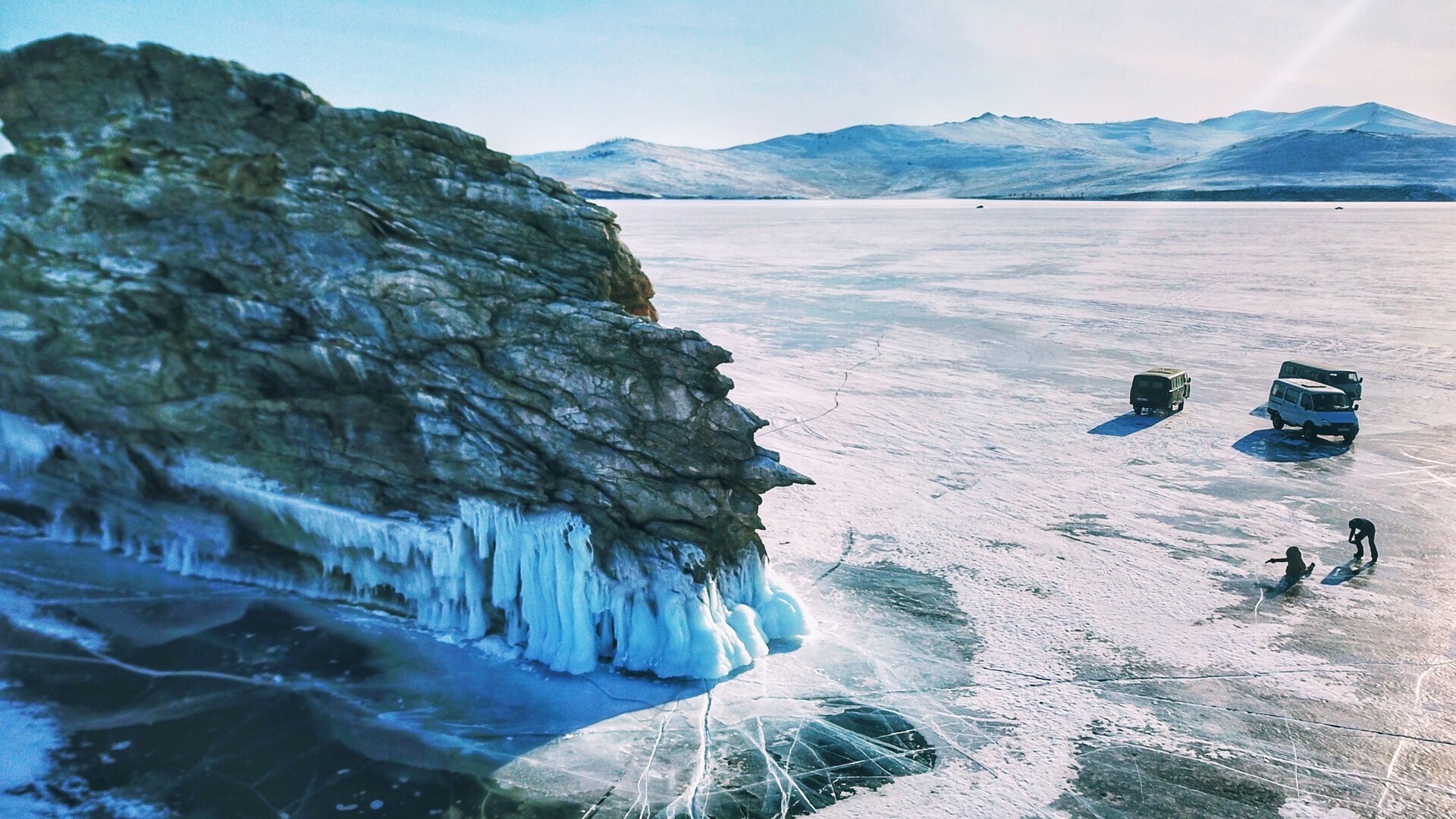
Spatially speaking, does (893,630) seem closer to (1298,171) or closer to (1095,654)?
(1095,654)

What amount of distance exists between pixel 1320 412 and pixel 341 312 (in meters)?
30.7

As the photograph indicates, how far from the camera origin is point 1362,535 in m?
22.4

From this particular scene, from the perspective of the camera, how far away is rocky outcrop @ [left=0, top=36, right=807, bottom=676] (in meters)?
18.4

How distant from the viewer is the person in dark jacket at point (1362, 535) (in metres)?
22.1

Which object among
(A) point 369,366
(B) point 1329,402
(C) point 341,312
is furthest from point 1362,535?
(C) point 341,312

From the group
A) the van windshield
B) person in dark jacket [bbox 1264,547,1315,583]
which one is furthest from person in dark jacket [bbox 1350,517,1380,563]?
the van windshield

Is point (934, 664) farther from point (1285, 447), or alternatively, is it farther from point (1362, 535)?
point (1285, 447)

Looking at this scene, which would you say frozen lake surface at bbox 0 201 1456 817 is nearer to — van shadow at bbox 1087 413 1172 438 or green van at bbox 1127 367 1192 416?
van shadow at bbox 1087 413 1172 438

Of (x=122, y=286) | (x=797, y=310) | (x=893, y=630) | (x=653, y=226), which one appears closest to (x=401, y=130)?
(x=122, y=286)

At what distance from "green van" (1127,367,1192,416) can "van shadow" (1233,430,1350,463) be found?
2872mm

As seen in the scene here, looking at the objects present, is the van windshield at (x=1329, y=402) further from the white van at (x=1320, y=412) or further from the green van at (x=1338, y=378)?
the green van at (x=1338, y=378)

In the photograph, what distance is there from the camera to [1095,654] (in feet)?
59.7

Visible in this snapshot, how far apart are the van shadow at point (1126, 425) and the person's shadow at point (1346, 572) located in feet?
33.2

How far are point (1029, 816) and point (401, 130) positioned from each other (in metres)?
17.9
